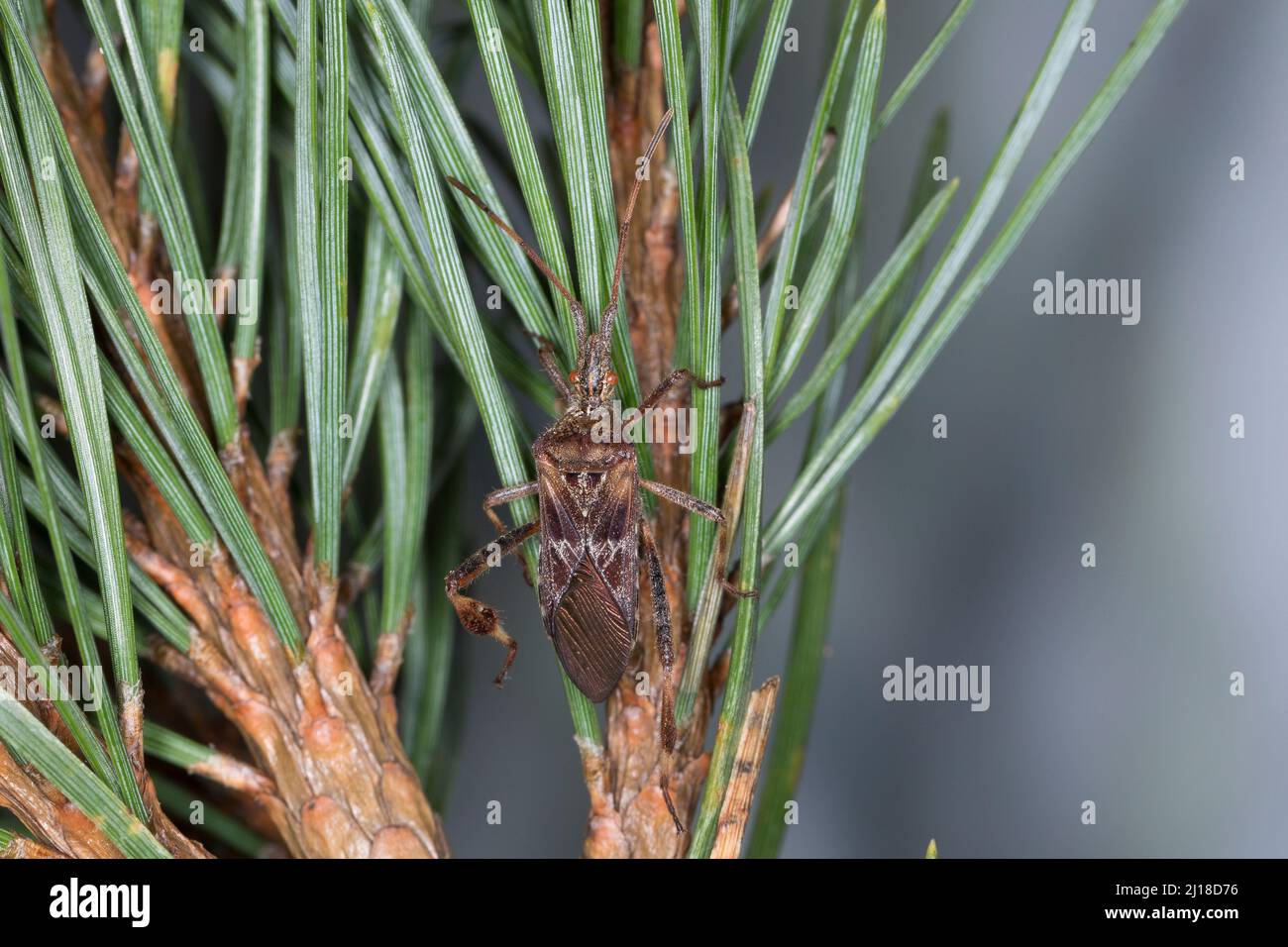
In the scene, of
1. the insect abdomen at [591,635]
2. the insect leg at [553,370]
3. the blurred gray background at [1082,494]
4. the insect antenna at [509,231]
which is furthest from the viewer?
the blurred gray background at [1082,494]

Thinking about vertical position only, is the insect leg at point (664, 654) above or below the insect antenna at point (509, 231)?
below

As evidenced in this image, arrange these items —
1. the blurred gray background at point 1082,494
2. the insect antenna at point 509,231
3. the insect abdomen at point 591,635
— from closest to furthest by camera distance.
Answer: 1. the insect antenna at point 509,231
2. the insect abdomen at point 591,635
3. the blurred gray background at point 1082,494

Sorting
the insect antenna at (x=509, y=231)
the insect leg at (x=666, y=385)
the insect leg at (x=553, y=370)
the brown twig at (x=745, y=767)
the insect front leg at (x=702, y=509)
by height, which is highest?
the insect antenna at (x=509, y=231)

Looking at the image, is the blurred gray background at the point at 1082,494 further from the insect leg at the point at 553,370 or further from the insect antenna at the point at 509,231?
the insect antenna at the point at 509,231

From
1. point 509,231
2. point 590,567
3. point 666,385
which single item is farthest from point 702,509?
point 509,231

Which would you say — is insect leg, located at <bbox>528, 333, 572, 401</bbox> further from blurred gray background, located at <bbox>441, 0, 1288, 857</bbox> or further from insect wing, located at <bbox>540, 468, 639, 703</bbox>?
blurred gray background, located at <bbox>441, 0, 1288, 857</bbox>

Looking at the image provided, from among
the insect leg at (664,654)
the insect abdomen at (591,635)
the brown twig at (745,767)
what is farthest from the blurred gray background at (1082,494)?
the brown twig at (745,767)

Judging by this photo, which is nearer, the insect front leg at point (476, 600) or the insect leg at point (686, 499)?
the insect leg at point (686, 499)

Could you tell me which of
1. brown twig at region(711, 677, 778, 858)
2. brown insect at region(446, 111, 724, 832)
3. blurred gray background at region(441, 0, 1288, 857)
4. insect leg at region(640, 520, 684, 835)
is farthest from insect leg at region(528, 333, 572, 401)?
blurred gray background at region(441, 0, 1288, 857)
